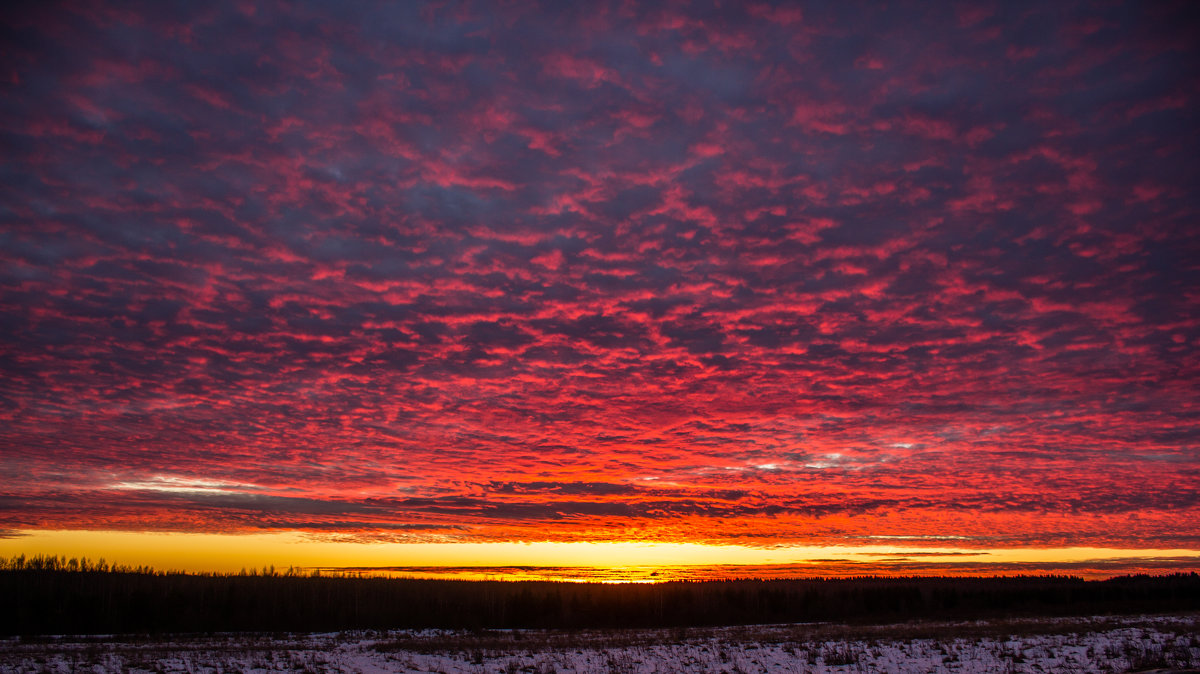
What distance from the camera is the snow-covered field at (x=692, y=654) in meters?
29.4

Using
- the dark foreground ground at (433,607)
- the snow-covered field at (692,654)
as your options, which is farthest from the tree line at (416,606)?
the snow-covered field at (692,654)

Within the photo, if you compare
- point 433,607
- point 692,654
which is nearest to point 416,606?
point 433,607

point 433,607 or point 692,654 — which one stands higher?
point 692,654

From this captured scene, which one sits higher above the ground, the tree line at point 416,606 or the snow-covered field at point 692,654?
the snow-covered field at point 692,654

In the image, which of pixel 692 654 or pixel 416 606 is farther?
pixel 416 606

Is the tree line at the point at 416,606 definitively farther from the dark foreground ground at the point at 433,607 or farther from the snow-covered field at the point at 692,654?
the snow-covered field at the point at 692,654

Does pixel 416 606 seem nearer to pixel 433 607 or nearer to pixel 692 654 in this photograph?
pixel 433 607

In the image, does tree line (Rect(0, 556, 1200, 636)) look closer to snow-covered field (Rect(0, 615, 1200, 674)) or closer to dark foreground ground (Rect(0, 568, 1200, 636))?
dark foreground ground (Rect(0, 568, 1200, 636))

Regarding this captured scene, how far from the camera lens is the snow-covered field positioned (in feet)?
96.4

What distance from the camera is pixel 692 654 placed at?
122ft

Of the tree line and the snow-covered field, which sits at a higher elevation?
the snow-covered field

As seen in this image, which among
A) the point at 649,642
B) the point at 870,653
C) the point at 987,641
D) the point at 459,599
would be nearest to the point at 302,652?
the point at 649,642

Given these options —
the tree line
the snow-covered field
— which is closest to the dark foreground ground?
the tree line

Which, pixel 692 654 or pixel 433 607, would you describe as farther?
pixel 433 607
